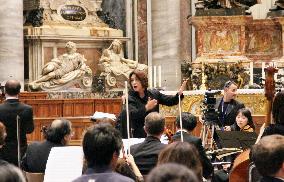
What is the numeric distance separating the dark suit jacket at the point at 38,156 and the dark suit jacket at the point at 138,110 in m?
1.54

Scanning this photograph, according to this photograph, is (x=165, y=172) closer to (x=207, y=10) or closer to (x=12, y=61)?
(x=207, y=10)

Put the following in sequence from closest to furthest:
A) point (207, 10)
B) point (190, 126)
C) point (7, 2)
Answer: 1. point (190, 126)
2. point (207, 10)
3. point (7, 2)

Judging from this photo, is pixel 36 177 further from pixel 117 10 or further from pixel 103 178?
pixel 117 10

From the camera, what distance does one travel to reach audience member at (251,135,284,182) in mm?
4867

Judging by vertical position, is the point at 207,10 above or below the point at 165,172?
above

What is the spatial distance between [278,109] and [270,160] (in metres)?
2.06

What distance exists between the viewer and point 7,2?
19641 millimetres

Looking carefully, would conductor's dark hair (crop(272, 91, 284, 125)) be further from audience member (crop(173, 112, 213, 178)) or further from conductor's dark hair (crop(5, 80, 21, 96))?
conductor's dark hair (crop(5, 80, 21, 96))

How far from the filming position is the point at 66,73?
20656mm

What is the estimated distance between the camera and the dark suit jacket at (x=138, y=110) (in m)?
9.38

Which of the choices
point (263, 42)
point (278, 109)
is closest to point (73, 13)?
point (263, 42)

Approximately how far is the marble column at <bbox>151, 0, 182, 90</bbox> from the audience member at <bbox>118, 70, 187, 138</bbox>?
11088 millimetres

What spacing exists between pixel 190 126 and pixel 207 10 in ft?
31.1

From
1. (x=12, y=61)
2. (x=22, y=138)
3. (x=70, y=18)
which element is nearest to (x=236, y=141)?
(x=22, y=138)
